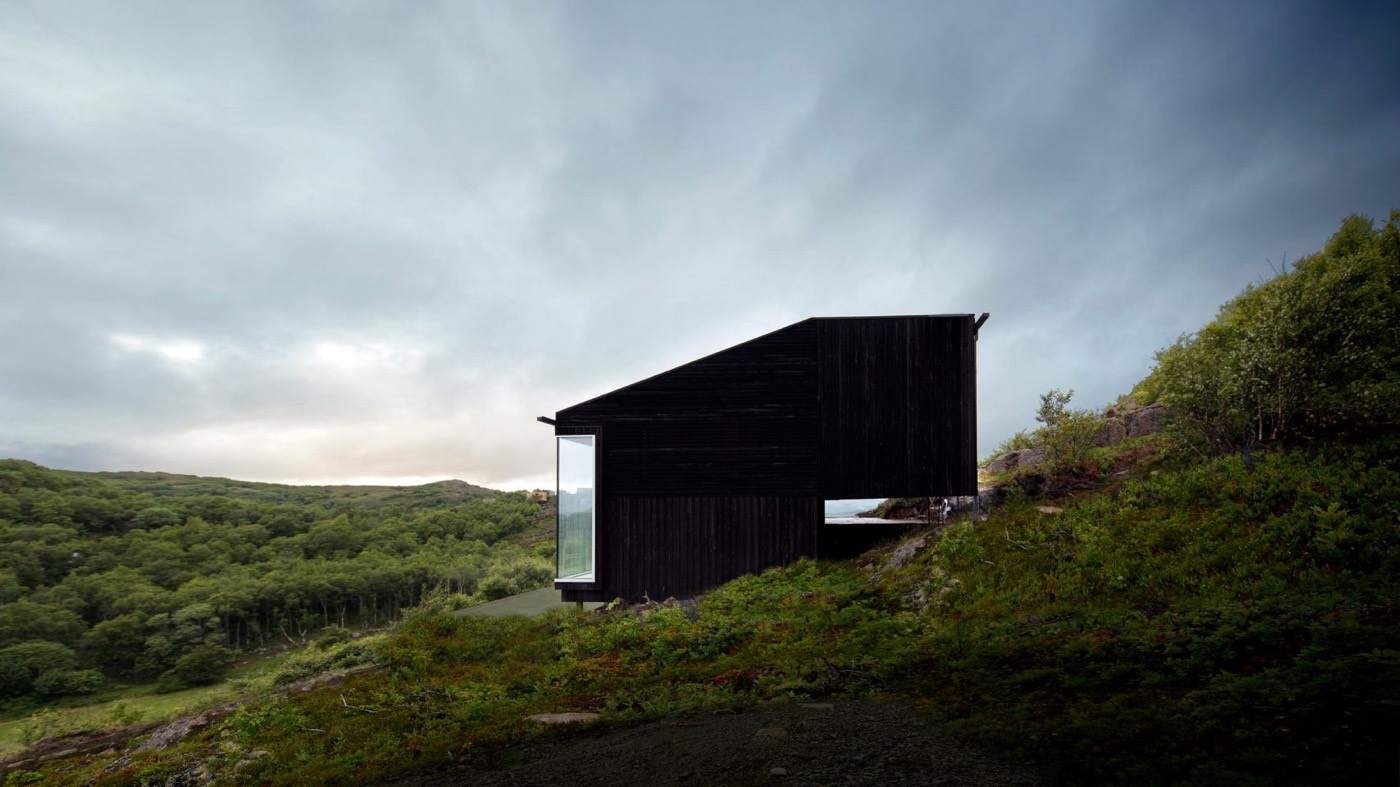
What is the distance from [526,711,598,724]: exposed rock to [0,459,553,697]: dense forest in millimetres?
24726

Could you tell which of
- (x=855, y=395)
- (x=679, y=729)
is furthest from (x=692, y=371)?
(x=679, y=729)

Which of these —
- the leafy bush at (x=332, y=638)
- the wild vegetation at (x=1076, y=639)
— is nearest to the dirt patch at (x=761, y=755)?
the wild vegetation at (x=1076, y=639)

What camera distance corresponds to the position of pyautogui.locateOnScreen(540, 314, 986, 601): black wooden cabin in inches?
680

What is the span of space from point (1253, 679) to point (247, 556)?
66793 millimetres

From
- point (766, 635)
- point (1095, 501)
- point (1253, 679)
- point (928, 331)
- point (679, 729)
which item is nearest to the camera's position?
point (1253, 679)

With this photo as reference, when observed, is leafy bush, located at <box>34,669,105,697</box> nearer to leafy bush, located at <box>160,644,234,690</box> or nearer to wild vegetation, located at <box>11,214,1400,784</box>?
leafy bush, located at <box>160,644,234,690</box>

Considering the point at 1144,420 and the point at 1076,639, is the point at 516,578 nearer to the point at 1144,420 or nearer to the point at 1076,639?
the point at 1076,639

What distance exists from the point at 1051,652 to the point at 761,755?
4.75 metres

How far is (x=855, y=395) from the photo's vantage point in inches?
689

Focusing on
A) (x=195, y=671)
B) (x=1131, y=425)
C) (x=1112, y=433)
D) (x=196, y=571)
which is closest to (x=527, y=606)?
(x=1112, y=433)

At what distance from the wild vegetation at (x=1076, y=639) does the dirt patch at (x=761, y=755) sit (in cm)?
39

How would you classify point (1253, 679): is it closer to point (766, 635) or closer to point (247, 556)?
point (766, 635)

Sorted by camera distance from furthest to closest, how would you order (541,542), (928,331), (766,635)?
(541,542) < (928,331) < (766,635)

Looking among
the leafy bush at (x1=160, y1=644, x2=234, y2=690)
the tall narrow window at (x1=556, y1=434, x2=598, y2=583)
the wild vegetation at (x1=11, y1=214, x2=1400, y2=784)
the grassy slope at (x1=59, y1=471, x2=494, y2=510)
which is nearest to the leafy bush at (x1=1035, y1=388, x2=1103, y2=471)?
the wild vegetation at (x1=11, y1=214, x2=1400, y2=784)
